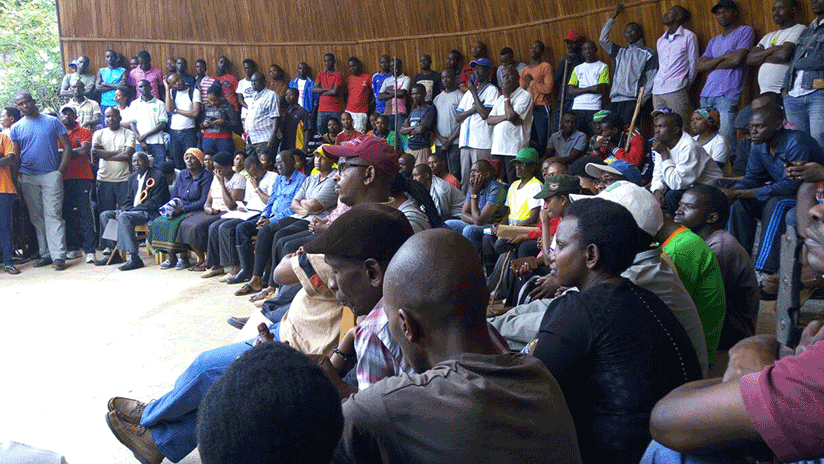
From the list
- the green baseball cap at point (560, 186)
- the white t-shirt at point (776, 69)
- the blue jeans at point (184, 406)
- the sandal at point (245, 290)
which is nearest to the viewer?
the blue jeans at point (184, 406)

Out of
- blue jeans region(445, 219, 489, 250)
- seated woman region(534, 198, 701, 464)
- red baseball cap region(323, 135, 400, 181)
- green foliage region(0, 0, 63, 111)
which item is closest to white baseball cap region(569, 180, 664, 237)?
seated woman region(534, 198, 701, 464)

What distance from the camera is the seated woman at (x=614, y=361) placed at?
1.56 m

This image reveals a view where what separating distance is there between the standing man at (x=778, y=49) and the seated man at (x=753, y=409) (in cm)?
542

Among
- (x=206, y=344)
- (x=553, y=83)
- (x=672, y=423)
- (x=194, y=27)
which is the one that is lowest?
(x=206, y=344)

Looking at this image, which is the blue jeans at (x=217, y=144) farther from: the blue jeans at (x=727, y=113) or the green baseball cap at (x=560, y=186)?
the green baseball cap at (x=560, y=186)

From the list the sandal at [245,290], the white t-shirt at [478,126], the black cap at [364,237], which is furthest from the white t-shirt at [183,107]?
the black cap at [364,237]

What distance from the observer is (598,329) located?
1.60 meters

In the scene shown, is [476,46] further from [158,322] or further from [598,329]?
[598,329]

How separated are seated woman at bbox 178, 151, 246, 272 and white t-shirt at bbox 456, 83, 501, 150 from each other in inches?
98.9

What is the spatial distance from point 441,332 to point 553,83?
7097 mm

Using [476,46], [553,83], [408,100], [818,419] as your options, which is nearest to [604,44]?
[553,83]

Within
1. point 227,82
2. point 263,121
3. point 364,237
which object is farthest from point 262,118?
point 364,237

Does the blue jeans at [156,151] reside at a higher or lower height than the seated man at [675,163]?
higher

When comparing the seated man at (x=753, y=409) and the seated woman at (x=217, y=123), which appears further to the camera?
the seated woman at (x=217, y=123)
